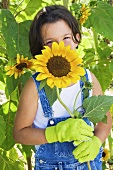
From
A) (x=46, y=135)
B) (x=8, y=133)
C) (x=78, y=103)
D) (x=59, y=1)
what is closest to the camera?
(x=46, y=135)

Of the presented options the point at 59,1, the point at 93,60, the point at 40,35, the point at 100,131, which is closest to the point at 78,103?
the point at 100,131

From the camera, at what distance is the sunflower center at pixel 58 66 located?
0.99 m

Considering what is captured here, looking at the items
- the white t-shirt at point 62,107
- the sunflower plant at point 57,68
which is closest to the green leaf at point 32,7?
the white t-shirt at point 62,107

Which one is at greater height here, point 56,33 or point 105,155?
point 56,33

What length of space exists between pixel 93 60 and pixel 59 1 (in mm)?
309

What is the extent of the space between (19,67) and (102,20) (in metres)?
0.32

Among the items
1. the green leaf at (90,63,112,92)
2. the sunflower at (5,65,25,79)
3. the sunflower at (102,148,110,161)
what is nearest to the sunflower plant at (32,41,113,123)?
the sunflower at (5,65,25,79)

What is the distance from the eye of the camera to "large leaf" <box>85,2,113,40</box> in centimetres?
140

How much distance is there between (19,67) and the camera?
1.31 m

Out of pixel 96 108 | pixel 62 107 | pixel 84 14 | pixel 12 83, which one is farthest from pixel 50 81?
pixel 84 14

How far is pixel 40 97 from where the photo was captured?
47.3 inches

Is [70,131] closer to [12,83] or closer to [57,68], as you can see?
[57,68]

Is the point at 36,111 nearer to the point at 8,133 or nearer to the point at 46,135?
the point at 46,135

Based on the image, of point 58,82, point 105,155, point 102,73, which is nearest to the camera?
point 58,82
